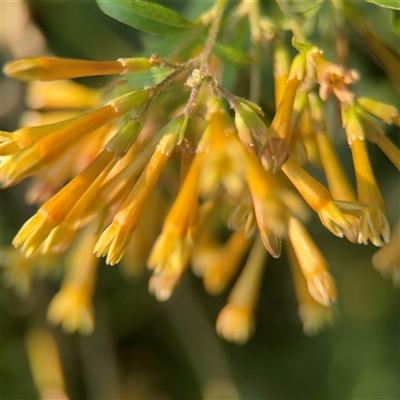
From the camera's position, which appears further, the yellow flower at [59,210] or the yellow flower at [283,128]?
the yellow flower at [59,210]

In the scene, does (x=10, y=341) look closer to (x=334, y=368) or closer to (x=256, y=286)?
(x=256, y=286)

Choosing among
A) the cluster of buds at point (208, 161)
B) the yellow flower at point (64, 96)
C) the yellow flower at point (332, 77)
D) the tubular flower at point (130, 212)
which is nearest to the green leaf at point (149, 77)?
the cluster of buds at point (208, 161)

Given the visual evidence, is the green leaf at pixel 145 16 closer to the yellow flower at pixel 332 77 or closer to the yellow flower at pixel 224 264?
the yellow flower at pixel 332 77

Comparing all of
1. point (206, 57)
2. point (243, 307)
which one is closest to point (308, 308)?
point (243, 307)

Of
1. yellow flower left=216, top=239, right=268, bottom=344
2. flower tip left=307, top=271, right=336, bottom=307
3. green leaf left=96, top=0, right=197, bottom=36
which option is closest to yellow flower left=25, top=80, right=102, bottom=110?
green leaf left=96, top=0, right=197, bottom=36

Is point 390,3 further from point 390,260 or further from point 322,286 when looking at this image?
point 390,260

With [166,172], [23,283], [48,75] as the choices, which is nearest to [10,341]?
[23,283]
